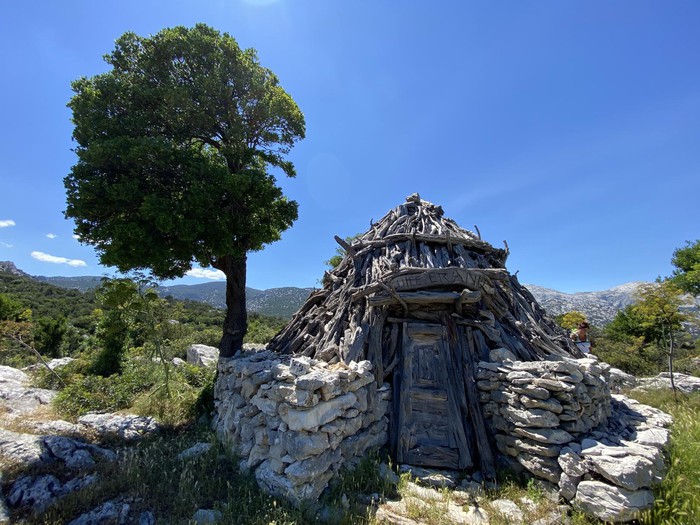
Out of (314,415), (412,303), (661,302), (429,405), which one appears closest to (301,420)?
(314,415)

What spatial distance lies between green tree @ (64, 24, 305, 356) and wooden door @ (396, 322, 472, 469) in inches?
208

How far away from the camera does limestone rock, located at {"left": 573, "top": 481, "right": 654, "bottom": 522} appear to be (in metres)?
3.89

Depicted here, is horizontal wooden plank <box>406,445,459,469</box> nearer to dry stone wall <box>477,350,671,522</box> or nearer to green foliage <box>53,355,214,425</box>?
dry stone wall <box>477,350,671,522</box>

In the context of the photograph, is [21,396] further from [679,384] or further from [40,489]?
[679,384]

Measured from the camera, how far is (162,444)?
6.76 meters

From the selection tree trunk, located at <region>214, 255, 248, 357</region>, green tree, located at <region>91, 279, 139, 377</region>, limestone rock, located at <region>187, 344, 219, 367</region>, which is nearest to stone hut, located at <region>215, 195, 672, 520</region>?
tree trunk, located at <region>214, 255, 248, 357</region>

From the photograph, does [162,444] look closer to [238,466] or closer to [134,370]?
[238,466]

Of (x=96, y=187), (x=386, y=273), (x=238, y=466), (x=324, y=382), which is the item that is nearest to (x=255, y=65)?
(x=96, y=187)

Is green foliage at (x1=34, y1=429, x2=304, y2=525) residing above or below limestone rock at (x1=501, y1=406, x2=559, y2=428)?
below

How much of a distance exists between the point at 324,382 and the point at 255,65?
9.59 metres

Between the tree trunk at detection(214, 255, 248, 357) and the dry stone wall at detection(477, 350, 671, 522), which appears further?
the tree trunk at detection(214, 255, 248, 357)

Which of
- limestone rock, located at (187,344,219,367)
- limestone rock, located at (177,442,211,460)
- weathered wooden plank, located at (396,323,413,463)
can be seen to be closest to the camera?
weathered wooden plank, located at (396,323,413,463)

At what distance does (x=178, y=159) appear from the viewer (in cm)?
792

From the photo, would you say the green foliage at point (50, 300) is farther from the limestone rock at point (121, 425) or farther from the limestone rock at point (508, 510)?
the limestone rock at point (508, 510)
